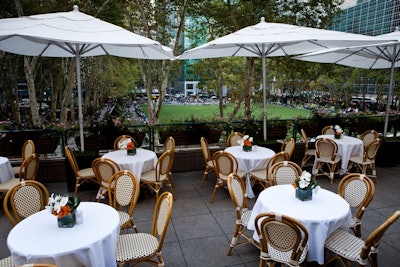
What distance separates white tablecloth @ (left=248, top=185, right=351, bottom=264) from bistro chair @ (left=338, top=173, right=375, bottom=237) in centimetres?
28

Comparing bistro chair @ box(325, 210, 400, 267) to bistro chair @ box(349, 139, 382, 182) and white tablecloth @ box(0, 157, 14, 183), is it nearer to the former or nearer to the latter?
bistro chair @ box(349, 139, 382, 182)

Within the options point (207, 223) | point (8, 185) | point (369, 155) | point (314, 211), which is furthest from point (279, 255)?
point (8, 185)

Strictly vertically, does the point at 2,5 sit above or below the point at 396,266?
above

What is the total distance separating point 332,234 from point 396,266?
0.95 m

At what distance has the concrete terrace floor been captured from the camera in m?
3.67

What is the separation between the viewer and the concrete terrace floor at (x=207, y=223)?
3670mm

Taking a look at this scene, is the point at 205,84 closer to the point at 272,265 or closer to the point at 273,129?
the point at 273,129

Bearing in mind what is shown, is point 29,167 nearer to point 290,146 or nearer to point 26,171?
point 26,171

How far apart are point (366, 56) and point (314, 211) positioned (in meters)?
6.64

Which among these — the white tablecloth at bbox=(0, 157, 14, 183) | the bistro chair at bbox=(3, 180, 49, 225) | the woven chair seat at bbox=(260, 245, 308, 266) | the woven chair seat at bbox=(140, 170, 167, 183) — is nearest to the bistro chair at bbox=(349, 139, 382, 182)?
the woven chair seat at bbox=(260, 245, 308, 266)

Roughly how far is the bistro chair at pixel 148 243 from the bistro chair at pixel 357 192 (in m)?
2.31

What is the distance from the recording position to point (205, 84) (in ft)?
59.1

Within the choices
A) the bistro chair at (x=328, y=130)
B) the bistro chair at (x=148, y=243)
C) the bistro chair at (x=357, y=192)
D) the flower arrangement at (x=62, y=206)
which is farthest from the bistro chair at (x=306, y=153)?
the flower arrangement at (x=62, y=206)

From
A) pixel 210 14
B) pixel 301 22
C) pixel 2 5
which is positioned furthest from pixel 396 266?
pixel 2 5
